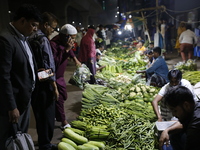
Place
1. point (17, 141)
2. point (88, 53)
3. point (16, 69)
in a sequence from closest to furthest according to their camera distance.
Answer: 1. point (17, 141)
2. point (16, 69)
3. point (88, 53)

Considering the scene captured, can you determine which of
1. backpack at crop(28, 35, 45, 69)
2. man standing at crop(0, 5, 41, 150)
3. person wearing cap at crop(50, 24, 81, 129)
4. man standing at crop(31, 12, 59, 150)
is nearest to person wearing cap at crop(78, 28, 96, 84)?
person wearing cap at crop(50, 24, 81, 129)

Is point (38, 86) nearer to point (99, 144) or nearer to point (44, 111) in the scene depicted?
point (44, 111)

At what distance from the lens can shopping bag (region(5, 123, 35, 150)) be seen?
217cm

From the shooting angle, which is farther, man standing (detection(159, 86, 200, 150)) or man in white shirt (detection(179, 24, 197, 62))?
man in white shirt (detection(179, 24, 197, 62))

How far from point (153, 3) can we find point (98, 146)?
25.1 m

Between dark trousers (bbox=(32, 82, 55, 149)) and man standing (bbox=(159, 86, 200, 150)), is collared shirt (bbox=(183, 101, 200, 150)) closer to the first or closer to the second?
man standing (bbox=(159, 86, 200, 150))

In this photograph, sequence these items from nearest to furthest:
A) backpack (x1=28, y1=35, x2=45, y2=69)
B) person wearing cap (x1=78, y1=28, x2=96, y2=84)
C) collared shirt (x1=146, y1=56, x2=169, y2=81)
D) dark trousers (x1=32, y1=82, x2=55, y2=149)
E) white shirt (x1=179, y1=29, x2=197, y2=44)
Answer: backpack (x1=28, y1=35, x2=45, y2=69)
dark trousers (x1=32, y1=82, x2=55, y2=149)
collared shirt (x1=146, y1=56, x2=169, y2=81)
person wearing cap (x1=78, y1=28, x2=96, y2=84)
white shirt (x1=179, y1=29, x2=197, y2=44)

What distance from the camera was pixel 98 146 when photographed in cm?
302

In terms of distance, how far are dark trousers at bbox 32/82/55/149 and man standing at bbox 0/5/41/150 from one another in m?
0.63

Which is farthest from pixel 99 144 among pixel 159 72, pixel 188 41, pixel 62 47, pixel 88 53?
pixel 188 41

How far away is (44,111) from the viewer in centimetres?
321

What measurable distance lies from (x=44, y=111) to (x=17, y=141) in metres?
1.03

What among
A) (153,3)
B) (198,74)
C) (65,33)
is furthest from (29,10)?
(153,3)

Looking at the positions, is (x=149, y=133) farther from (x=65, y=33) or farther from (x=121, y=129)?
(x=65, y=33)
